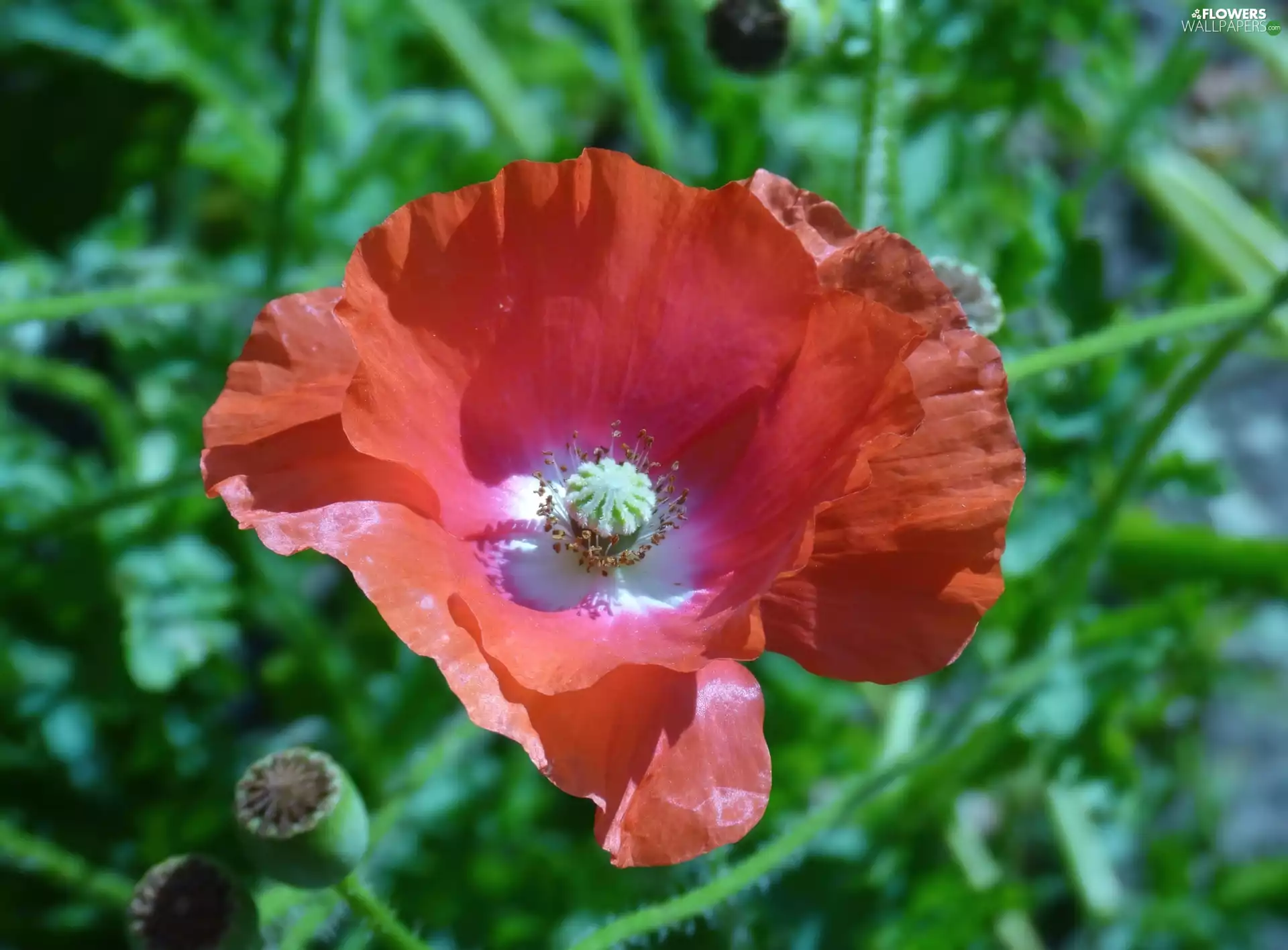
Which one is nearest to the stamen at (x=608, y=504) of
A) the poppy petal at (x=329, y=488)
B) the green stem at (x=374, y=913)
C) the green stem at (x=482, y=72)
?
the poppy petal at (x=329, y=488)

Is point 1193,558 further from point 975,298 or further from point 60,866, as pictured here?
point 60,866

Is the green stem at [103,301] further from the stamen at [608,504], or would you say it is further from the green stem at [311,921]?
the green stem at [311,921]

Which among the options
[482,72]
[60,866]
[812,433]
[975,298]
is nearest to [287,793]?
[60,866]

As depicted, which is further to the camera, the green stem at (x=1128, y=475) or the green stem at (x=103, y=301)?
the green stem at (x=103, y=301)

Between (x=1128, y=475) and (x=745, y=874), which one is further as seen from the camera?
(x=1128, y=475)

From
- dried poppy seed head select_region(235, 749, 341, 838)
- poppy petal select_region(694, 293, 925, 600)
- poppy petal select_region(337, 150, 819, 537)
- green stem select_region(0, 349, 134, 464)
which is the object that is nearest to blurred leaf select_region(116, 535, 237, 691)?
green stem select_region(0, 349, 134, 464)

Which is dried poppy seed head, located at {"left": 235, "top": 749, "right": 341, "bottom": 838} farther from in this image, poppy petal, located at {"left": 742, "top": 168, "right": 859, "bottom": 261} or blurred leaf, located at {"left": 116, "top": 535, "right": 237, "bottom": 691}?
poppy petal, located at {"left": 742, "top": 168, "right": 859, "bottom": 261}
